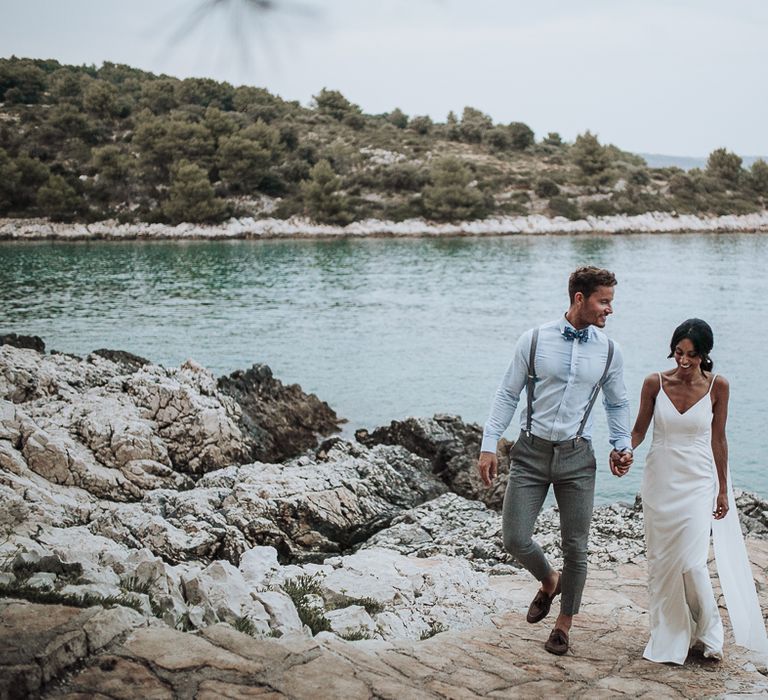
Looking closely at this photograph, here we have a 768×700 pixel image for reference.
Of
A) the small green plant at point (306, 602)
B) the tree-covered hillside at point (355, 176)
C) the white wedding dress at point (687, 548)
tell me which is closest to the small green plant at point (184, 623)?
the small green plant at point (306, 602)

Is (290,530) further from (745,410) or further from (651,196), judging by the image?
(651,196)

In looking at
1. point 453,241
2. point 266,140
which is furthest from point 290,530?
point 266,140

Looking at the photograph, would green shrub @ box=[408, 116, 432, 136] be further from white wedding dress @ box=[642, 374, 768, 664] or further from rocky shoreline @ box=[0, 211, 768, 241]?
white wedding dress @ box=[642, 374, 768, 664]

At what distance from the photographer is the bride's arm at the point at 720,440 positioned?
4.46m

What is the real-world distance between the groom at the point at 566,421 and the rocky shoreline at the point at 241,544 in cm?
54

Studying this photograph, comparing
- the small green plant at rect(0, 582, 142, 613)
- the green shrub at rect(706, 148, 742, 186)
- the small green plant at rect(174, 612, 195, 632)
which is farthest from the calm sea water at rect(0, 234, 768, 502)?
the green shrub at rect(706, 148, 742, 186)

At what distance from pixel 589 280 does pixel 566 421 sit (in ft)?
2.49

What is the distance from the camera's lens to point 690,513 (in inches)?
171

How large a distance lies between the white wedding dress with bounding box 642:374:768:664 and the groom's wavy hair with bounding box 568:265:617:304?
2.24 ft

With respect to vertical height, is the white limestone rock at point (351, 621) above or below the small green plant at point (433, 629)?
above

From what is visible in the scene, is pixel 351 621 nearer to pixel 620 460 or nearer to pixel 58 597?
pixel 58 597

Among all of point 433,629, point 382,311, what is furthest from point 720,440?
point 382,311

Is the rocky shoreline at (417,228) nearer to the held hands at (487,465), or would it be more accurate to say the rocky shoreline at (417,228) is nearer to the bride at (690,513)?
the held hands at (487,465)

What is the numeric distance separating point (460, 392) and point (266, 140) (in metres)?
60.1
